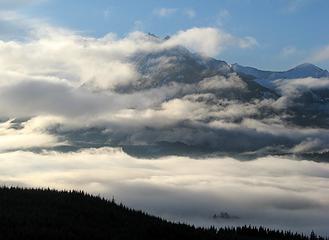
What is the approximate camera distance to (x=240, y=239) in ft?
186

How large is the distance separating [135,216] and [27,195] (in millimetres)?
11283

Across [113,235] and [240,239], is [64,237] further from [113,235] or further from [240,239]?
[240,239]

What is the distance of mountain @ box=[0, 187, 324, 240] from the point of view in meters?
49.7

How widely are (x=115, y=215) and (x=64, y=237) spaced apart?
13.4 meters

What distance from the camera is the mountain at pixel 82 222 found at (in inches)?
1955

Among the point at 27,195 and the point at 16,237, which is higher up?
the point at 27,195

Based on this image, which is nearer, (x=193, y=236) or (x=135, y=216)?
(x=193, y=236)

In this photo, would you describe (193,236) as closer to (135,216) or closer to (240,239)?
(240,239)

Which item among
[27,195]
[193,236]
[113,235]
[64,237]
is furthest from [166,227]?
[27,195]

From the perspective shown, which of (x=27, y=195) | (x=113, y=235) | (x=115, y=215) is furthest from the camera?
(x=27, y=195)

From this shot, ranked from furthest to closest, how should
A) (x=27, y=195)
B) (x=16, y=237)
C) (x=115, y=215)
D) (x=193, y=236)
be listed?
(x=27, y=195) < (x=115, y=215) < (x=193, y=236) < (x=16, y=237)

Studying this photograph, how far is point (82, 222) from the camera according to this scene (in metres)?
55.3

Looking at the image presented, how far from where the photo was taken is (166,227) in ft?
183

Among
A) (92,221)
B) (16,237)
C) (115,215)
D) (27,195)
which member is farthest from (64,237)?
(27,195)
